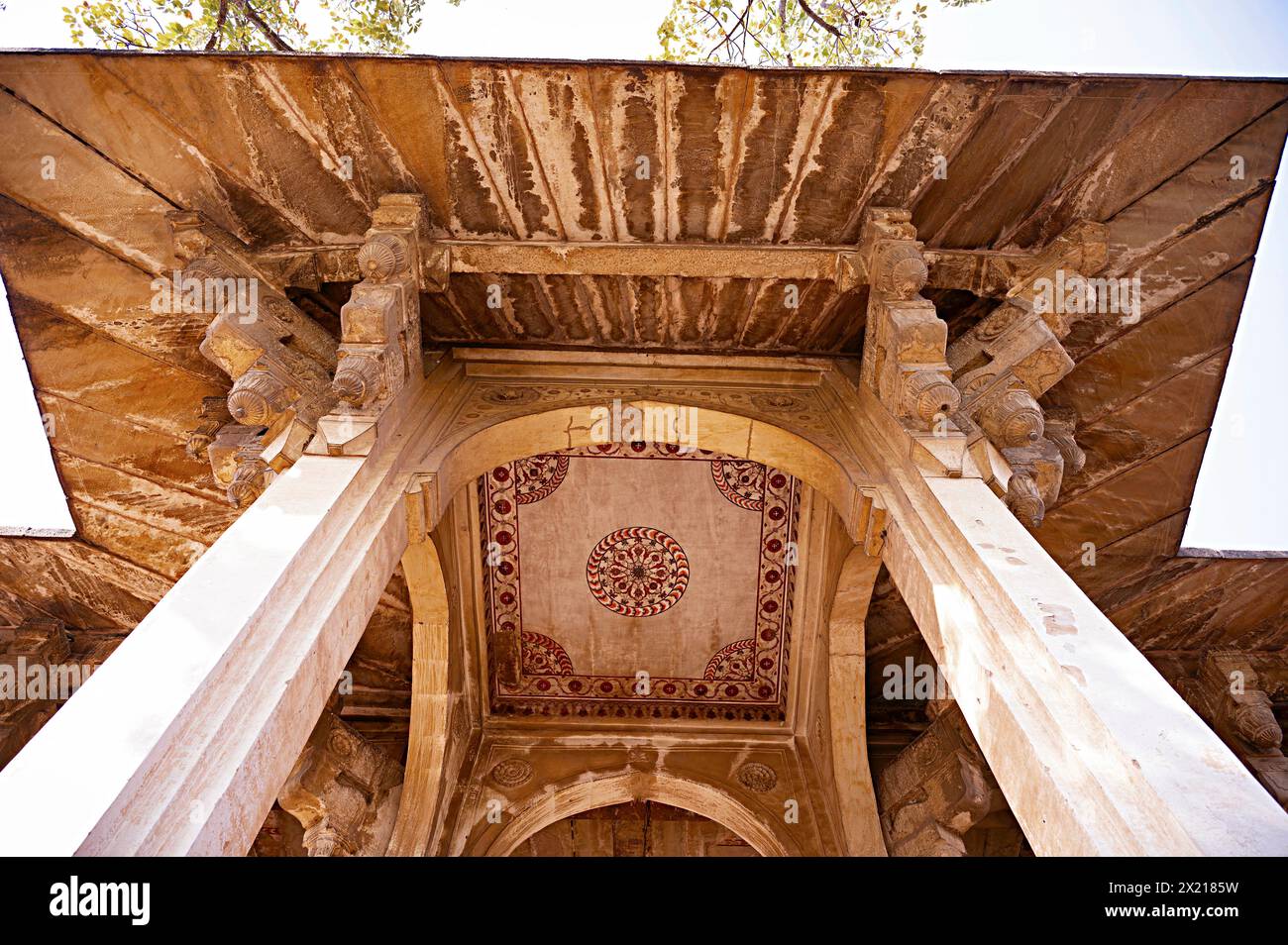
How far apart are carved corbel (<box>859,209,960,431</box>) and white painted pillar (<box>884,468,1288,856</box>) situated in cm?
51

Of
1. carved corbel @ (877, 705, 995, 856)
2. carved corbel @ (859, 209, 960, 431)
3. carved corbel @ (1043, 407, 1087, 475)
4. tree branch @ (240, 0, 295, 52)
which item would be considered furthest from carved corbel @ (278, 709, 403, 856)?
tree branch @ (240, 0, 295, 52)

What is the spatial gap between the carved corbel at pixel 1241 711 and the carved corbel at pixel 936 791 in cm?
157

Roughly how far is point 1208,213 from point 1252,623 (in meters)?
2.76

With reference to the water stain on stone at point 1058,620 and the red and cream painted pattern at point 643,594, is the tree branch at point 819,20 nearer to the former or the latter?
the red and cream painted pattern at point 643,594

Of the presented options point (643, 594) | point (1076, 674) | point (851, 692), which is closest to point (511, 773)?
point (643, 594)

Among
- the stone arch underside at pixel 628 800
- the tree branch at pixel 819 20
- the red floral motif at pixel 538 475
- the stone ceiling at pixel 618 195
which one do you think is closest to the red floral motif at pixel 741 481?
the red floral motif at pixel 538 475

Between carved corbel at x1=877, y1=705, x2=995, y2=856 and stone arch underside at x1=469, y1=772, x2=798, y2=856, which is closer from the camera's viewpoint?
carved corbel at x1=877, y1=705, x2=995, y2=856

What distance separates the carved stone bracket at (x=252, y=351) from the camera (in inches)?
139

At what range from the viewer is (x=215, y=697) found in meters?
2.30

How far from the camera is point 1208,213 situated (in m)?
3.99

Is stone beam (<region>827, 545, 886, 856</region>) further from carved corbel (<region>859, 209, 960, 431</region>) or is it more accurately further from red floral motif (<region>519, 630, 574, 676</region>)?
red floral motif (<region>519, 630, 574, 676</region>)

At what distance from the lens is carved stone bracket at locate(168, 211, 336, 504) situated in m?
3.52


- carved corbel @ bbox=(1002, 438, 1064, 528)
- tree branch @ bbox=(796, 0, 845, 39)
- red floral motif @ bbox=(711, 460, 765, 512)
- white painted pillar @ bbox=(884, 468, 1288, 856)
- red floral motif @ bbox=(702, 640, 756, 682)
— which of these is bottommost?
white painted pillar @ bbox=(884, 468, 1288, 856)
